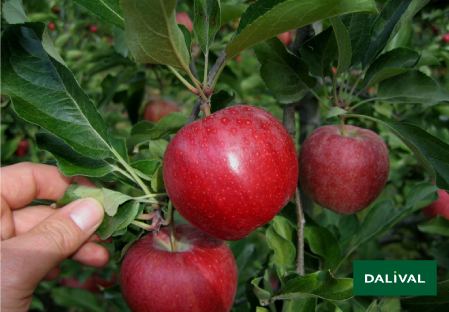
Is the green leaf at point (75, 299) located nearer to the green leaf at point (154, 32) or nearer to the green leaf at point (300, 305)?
the green leaf at point (300, 305)

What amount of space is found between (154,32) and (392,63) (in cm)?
58

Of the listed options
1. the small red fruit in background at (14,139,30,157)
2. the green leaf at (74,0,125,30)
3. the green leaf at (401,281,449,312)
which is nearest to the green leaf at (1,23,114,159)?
the green leaf at (74,0,125,30)

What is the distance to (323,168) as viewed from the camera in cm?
94

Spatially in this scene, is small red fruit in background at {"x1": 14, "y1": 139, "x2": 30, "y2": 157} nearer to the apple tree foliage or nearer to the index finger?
the index finger

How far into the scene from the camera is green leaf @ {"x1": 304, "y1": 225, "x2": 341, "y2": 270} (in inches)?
39.3

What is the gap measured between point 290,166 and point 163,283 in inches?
14.1

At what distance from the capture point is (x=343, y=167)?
3.02 ft

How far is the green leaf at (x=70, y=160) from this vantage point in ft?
2.76

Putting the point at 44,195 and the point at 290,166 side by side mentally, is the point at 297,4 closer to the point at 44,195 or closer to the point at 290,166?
the point at 290,166

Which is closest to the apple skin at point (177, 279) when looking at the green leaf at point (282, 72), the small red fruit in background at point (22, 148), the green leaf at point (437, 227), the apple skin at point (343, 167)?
the apple skin at point (343, 167)

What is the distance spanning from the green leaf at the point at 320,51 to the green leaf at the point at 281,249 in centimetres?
41

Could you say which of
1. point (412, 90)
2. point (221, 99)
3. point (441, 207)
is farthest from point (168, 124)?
point (441, 207)

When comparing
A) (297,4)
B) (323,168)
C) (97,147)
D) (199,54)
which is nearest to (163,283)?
(97,147)

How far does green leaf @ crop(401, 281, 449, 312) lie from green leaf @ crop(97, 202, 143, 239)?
0.72m
